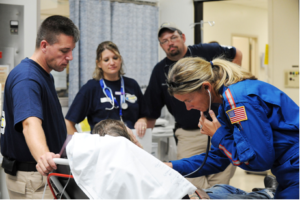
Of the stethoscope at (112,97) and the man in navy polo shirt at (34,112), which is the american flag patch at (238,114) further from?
the stethoscope at (112,97)

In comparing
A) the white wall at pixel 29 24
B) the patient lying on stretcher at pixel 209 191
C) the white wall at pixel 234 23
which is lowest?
the patient lying on stretcher at pixel 209 191

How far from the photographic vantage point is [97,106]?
2389 mm

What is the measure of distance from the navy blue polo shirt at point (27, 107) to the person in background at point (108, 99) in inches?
28.8

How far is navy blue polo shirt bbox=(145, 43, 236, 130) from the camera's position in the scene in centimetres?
252

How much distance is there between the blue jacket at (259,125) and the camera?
1184 mm

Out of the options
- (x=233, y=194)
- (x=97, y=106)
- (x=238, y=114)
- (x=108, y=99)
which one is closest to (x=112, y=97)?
(x=108, y=99)

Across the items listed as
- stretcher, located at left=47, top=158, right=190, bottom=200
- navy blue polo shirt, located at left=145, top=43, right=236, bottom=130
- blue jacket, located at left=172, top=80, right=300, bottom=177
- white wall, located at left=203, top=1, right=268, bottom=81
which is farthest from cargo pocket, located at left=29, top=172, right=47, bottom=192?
white wall, located at left=203, top=1, right=268, bottom=81

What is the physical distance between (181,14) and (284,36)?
1268mm

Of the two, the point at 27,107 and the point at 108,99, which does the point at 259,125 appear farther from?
the point at 108,99

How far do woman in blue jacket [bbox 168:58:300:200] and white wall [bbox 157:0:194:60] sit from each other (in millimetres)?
2418

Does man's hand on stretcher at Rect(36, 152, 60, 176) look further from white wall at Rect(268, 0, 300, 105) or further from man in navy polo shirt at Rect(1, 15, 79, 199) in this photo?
white wall at Rect(268, 0, 300, 105)

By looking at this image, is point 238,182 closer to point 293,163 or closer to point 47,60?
point 293,163

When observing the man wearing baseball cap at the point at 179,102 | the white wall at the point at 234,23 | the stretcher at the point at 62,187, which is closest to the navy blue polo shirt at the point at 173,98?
the man wearing baseball cap at the point at 179,102

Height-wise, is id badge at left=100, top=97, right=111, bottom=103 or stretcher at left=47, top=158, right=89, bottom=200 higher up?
id badge at left=100, top=97, right=111, bottom=103
